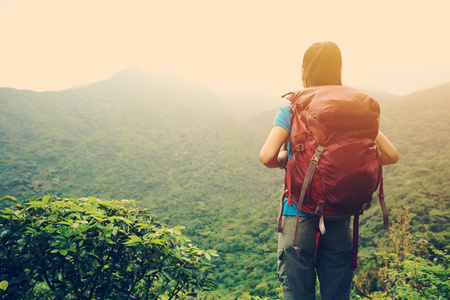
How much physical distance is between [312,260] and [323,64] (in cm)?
120

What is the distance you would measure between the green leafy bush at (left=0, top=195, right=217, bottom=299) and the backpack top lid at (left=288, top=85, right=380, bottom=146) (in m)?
1.35

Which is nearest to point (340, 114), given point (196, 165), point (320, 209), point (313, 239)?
point (320, 209)

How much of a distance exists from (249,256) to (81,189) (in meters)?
8.08

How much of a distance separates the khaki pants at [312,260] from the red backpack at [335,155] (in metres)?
0.09

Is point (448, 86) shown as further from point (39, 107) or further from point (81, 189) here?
point (39, 107)

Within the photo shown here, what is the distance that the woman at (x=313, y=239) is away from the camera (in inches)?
50.6

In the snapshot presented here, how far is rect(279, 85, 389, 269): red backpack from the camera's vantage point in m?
1.14

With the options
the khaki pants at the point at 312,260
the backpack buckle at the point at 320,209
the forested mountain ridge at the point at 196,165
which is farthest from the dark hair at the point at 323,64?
the forested mountain ridge at the point at 196,165

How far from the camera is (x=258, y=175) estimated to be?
1102 centimetres

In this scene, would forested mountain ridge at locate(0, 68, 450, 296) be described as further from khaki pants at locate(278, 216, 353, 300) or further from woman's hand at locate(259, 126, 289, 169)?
woman's hand at locate(259, 126, 289, 169)

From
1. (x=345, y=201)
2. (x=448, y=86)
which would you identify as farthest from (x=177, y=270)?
(x=448, y=86)

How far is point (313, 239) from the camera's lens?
1.28m

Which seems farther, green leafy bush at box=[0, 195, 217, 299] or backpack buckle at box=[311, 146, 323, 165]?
green leafy bush at box=[0, 195, 217, 299]

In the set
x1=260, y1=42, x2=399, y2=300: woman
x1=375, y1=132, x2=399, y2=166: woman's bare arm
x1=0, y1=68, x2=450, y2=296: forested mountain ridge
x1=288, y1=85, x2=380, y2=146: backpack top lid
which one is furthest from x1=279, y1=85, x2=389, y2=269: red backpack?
x1=0, y1=68, x2=450, y2=296: forested mountain ridge
